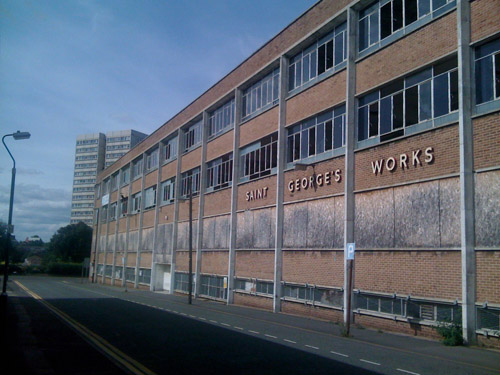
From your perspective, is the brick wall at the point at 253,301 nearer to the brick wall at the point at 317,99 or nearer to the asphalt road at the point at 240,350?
the asphalt road at the point at 240,350

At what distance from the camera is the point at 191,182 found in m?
41.6

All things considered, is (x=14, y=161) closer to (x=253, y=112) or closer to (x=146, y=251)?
(x=253, y=112)

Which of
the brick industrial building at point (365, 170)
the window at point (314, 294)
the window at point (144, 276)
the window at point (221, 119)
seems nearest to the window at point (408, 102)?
the brick industrial building at point (365, 170)

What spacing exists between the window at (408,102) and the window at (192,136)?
21.1 meters

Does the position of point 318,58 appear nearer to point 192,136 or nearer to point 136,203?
point 192,136

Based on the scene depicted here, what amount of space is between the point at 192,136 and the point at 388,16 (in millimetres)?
24465

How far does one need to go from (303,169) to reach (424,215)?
7920 mm

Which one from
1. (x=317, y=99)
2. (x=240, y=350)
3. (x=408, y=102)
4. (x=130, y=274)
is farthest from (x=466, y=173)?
(x=130, y=274)

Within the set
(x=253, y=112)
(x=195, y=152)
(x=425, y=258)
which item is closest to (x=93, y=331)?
(x=425, y=258)

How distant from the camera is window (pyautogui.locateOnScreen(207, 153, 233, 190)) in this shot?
34656 millimetres

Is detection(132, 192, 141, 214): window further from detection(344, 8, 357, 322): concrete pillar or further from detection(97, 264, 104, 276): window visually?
detection(344, 8, 357, 322): concrete pillar

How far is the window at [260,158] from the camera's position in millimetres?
28709

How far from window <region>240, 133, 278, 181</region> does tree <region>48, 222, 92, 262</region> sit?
9418cm

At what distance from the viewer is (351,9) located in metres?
22.7
